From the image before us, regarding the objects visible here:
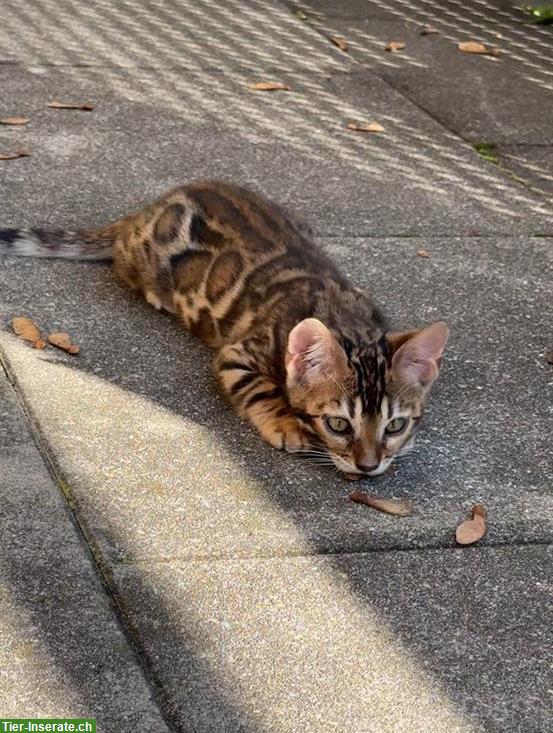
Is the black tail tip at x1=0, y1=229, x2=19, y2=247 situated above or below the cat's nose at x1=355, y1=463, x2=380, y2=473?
below

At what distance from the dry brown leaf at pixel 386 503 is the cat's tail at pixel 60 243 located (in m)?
2.26

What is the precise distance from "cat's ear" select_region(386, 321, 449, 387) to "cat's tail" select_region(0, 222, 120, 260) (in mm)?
1927

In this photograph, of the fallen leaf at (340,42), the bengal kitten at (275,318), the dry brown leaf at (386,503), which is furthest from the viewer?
the fallen leaf at (340,42)

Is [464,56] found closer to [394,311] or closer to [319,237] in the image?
[319,237]

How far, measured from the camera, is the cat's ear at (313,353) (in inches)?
200

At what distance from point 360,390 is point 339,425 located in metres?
0.15

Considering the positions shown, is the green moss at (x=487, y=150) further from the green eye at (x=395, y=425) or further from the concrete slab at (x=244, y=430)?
the green eye at (x=395, y=425)

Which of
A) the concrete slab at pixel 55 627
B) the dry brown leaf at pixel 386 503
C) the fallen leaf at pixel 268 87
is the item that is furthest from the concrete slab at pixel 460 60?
the concrete slab at pixel 55 627

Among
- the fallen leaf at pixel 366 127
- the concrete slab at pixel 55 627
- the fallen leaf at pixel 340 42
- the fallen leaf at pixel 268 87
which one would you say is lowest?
the fallen leaf at pixel 268 87

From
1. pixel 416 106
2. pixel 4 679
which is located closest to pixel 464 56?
pixel 416 106

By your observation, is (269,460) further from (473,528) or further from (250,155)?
(250,155)

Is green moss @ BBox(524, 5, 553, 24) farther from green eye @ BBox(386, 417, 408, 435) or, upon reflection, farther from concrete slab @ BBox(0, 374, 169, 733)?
concrete slab @ BBox(0, 374, 169, 733)

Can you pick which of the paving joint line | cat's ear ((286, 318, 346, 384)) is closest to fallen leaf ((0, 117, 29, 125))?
cat's ear ((286, 318, 346, 384))

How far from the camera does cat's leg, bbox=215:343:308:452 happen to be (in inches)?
205
